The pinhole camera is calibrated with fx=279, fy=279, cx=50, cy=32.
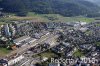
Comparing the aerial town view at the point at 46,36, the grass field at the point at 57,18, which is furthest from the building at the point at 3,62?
the grass field at the point at 57,18

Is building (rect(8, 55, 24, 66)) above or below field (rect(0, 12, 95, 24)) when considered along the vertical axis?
above

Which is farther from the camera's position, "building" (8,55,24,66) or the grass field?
the grass field

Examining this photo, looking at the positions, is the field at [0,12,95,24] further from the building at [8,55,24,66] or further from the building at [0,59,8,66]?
the building at [0,59,8,66]

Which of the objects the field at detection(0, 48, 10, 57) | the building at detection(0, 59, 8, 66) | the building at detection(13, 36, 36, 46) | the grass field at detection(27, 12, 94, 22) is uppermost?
the building at detection(13, 36, 36, 46)

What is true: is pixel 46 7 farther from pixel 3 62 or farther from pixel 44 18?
pixel 3 62

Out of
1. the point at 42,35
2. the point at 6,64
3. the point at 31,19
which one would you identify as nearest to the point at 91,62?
the point at 6,64

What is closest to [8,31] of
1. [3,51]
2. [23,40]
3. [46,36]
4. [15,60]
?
[23,40]

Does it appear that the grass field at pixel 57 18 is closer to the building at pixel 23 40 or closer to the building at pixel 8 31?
the building at pixel 8 31

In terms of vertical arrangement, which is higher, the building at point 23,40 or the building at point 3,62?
the building at point 23,40

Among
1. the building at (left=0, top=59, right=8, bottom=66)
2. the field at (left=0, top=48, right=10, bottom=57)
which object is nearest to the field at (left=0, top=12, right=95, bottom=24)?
the field at (left=0, top=48, right=10, bottom=57)
